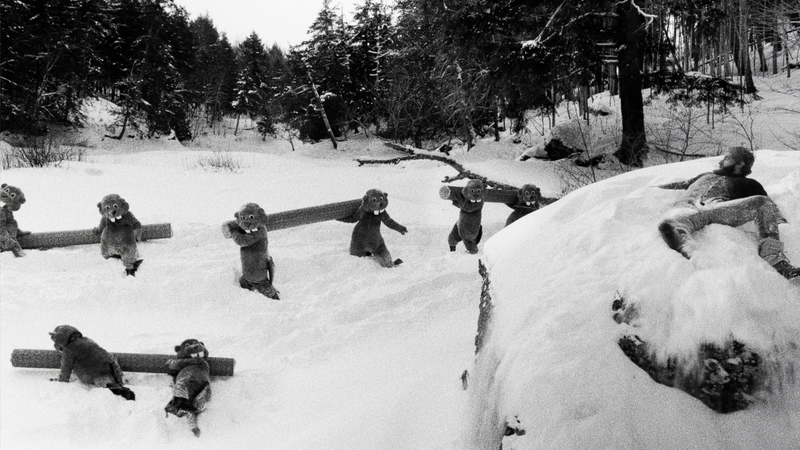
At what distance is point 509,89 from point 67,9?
19.7 m

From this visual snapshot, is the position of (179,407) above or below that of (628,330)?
below

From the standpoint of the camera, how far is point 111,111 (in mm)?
24906

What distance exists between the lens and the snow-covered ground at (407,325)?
1.95 m

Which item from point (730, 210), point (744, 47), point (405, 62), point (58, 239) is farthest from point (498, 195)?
point (744, 47)

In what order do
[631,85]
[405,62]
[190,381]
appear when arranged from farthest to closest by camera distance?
1. [405,62]
2. [631,85]
3. [190,381]

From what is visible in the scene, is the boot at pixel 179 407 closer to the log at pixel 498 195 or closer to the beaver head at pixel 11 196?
the log at pixel 498 195

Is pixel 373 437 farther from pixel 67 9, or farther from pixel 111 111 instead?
pixel 111 111

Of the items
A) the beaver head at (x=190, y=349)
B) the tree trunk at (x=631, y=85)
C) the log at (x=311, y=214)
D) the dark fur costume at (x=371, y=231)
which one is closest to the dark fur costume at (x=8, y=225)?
the log at (x=311, y=214)

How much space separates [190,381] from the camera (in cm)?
338

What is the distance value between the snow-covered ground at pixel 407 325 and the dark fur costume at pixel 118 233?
5.6 inches

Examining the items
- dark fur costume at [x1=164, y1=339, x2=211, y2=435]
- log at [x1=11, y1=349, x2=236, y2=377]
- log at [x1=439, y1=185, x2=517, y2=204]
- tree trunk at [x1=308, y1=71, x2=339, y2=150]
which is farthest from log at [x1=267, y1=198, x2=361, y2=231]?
tree trunk at [x1=308, y1=71, x2=339, y2=150]

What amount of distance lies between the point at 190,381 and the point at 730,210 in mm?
3446

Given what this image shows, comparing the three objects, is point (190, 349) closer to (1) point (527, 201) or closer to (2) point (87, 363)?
(2) point (87, 363)

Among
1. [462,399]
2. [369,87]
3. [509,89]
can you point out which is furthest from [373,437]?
[369,87]
